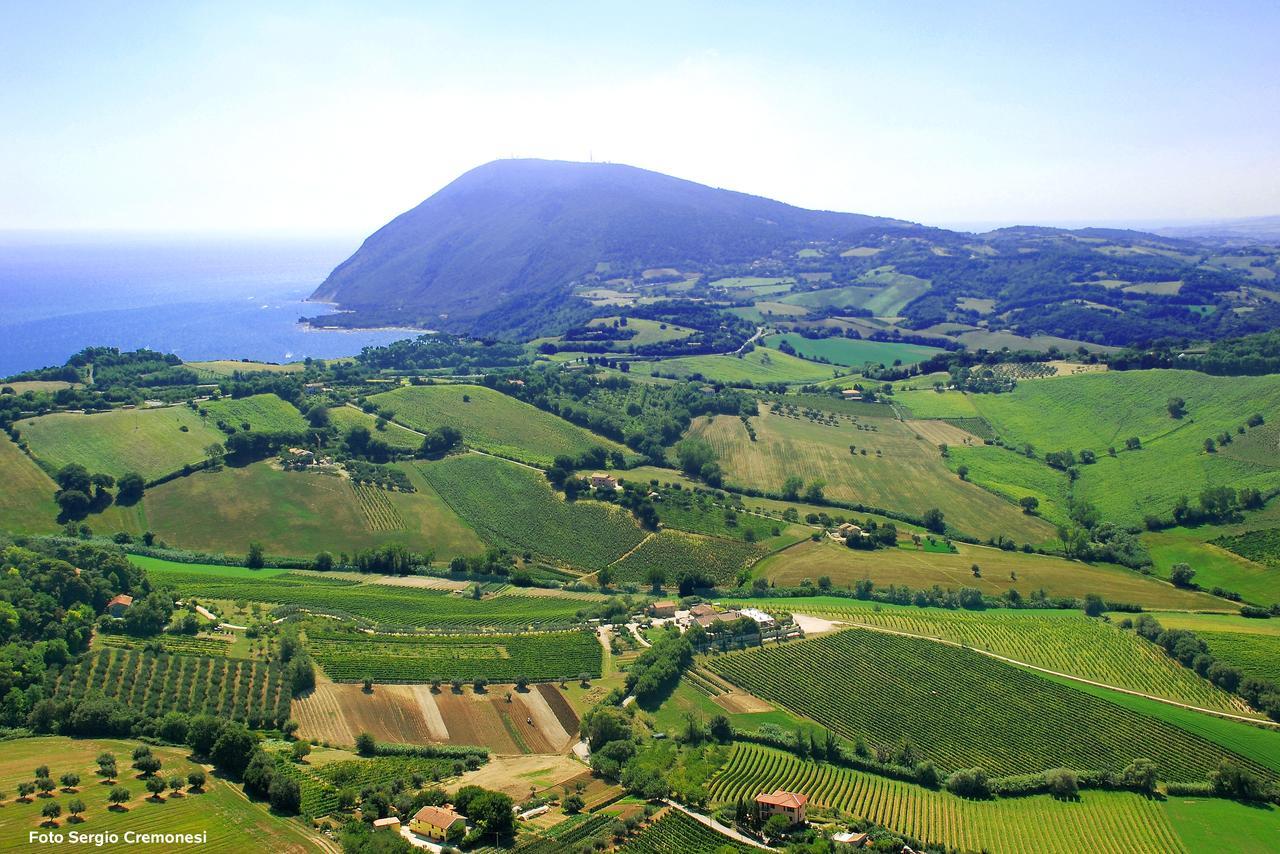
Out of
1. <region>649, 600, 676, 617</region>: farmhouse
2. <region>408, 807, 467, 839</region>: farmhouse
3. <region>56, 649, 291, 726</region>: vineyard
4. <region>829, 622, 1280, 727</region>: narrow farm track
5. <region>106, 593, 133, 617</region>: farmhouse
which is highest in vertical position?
<region>106, 593, 133, 617</region>: farmhouse

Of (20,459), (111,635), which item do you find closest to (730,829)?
(111,635)

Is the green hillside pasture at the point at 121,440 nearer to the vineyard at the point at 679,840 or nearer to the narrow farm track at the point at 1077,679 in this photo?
the vineyard at the point at 679,840

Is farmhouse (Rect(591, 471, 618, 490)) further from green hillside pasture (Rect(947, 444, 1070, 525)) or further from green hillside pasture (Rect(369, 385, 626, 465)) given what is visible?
green hillside pasture (Rect(947, 444, 1070, 525))

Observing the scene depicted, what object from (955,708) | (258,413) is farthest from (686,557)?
(258,413)

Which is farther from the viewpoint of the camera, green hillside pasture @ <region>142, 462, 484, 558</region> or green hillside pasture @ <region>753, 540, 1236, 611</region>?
green hillside pasture @ <region>142, 462, 484, 558</region>

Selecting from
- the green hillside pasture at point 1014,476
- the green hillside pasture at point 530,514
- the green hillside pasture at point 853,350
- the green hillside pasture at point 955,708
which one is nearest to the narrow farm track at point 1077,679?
the green hillside pasture at point 955,708

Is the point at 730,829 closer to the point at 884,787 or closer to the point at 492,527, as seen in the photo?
the point at 884,787

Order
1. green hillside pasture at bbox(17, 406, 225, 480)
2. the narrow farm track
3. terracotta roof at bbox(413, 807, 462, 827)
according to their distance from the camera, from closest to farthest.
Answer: terracotta roof at bbox(413, 807, 462, 827)
the narrow farm track
green hillside pasture at bbox(17, 406, 225, 480)

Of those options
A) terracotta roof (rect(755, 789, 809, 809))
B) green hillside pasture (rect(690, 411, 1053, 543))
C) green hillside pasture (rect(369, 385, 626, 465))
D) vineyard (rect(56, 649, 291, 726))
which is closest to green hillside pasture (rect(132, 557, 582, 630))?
vineyard (rect(56, 649, 291, 726))
